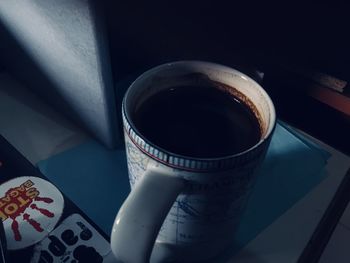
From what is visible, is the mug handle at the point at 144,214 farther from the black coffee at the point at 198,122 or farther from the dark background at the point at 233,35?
the dark background at the point at 233,35

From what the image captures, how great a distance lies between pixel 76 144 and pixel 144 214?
19 centimetres

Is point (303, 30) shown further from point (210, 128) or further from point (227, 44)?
point (210, 128)

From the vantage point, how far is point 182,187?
0.23 meters

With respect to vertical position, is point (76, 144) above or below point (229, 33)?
below

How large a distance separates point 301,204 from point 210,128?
0.13 metres

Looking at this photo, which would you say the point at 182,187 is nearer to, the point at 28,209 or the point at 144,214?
the point at 144,214

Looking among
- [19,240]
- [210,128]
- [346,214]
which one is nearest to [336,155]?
[346,214]

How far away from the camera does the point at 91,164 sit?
38 centimetres

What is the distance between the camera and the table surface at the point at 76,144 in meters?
0.34

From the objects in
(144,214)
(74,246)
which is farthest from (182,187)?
(74,246)

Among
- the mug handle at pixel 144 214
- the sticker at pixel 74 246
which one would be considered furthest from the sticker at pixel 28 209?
the mug handle at pixel 144 214

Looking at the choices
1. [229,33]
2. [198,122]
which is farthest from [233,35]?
[198,122]

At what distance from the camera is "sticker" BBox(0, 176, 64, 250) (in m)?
0.32

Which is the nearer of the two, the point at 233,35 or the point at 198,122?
the point at 198,122
